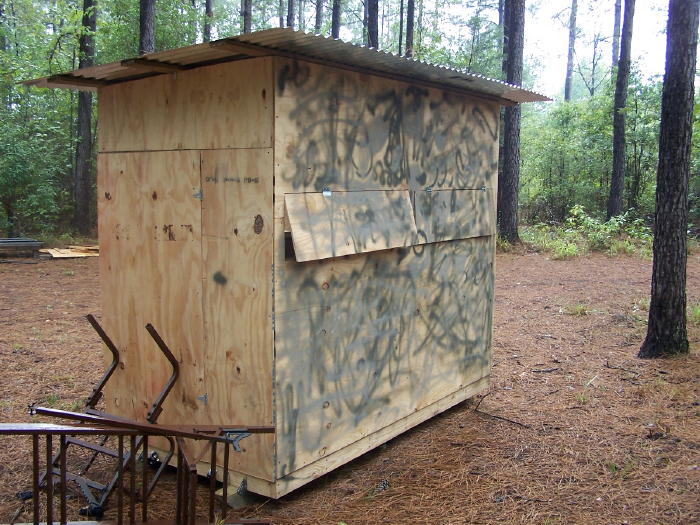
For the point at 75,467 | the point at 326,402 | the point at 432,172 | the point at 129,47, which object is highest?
the point at 129,47

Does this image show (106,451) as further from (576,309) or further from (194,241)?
(576,309)

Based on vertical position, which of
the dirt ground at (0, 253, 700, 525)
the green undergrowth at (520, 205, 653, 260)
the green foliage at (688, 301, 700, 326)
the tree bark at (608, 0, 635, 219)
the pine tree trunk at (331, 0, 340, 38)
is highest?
the pine tree trunk at (331, 0, 340, 38)

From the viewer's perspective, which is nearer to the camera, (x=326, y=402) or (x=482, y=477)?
(x=326, y=402)

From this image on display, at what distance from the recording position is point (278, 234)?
11.9ft

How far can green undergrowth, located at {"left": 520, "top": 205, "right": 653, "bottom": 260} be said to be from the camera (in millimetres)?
15031

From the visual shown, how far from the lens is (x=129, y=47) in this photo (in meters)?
16.0

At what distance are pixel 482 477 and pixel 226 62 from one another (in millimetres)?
3271

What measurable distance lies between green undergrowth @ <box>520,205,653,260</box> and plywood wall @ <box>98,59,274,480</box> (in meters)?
11.8

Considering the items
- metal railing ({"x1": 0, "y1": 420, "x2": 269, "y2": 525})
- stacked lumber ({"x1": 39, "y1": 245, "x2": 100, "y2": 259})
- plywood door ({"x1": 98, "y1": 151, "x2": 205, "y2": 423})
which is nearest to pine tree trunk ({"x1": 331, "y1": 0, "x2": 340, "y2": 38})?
stacked lumber ({"x1": 39, "y1": 245, "x2": 100, "y2": 259})

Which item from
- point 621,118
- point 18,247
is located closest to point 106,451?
point 18,247

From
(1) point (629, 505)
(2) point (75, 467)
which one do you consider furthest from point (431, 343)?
(2) point (75, 467)

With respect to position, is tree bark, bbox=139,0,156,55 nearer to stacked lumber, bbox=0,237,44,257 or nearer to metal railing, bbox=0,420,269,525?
stacked lumber, bbox=0,237,44,257

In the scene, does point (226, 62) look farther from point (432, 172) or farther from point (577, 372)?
point (577, 372)

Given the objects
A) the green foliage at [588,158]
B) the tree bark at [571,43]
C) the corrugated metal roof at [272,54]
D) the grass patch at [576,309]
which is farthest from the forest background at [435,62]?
the tree bark at [571,43]
